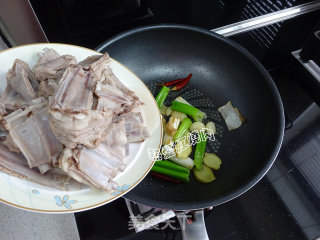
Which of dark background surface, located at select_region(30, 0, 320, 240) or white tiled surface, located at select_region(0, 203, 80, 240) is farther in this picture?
dark background surface, located at select_region(30, 0, 320, 240)

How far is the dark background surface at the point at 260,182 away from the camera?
1269mm

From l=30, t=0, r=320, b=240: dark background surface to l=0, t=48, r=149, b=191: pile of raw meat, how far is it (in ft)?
1.58

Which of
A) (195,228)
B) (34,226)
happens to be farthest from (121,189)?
(195,228)

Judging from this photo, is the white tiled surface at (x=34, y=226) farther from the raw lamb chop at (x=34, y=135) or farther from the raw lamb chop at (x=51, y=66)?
the raw lamb chop at (x=51, y=66)

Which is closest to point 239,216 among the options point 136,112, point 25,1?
point 136,112

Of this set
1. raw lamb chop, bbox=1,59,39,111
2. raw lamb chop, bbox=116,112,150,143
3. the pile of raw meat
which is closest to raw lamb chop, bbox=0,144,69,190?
the pile of raw meat

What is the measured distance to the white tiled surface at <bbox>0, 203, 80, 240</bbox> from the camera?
32.1 inches

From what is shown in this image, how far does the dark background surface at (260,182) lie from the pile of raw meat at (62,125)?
1.58ft

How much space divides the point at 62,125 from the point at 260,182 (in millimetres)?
1167

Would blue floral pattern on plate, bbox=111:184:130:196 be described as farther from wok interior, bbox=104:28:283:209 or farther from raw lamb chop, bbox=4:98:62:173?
wok interior, bbox=104:28:283:209

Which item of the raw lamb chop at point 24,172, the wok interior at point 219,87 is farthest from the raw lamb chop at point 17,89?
the wok interior at point 219,87

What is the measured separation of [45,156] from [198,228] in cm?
73

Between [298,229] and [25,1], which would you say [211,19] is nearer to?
[25,1]

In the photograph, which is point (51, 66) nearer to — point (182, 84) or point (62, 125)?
point (62, 125)
